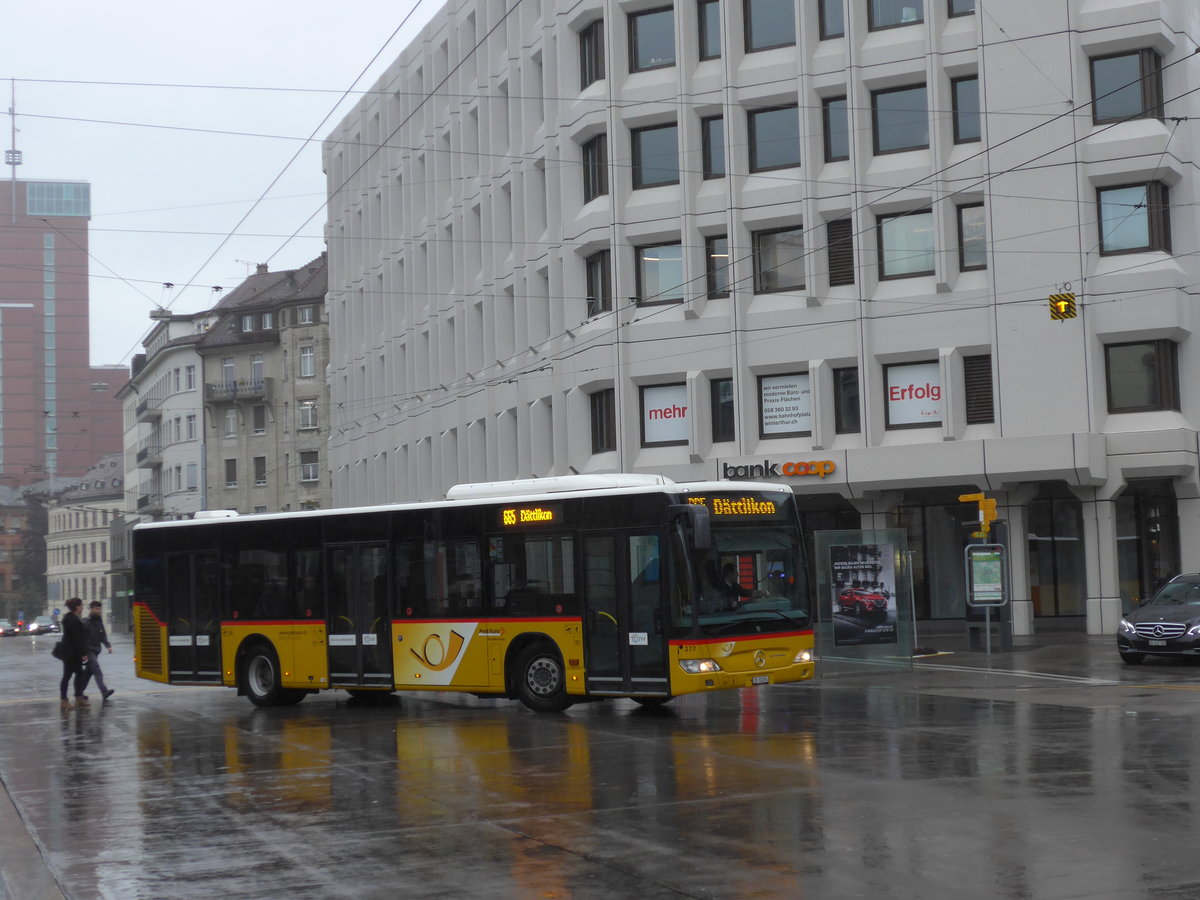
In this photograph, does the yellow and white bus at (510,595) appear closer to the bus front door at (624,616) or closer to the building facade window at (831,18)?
the bus front door at (624,616)

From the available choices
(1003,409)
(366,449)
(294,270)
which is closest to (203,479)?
(294,270)

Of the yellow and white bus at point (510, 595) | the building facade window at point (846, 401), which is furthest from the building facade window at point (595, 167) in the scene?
the yellow and white bus at point (510, 595)

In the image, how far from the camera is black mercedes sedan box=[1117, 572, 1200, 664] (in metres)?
25.3

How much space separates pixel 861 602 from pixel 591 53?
20509mm

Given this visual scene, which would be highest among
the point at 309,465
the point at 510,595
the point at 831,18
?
the point at 831,18

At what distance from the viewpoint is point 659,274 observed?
40312mm

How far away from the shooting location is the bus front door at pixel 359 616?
21750mm

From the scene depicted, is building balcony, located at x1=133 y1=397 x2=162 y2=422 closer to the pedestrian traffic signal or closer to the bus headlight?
the pedestrian traffic signal

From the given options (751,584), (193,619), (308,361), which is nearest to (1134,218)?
(751,584)

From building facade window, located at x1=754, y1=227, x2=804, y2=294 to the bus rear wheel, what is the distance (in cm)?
2056

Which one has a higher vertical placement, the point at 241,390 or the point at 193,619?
the point at 241,390

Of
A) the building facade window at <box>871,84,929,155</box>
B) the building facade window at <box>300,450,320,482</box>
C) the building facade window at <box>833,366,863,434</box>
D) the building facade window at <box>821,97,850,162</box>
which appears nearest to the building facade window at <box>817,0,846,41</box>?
the building facade window at <box>821,97,850,162</box>

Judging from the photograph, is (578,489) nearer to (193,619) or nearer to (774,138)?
(193,619)

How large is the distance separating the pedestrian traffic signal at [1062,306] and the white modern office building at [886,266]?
0.09 m
